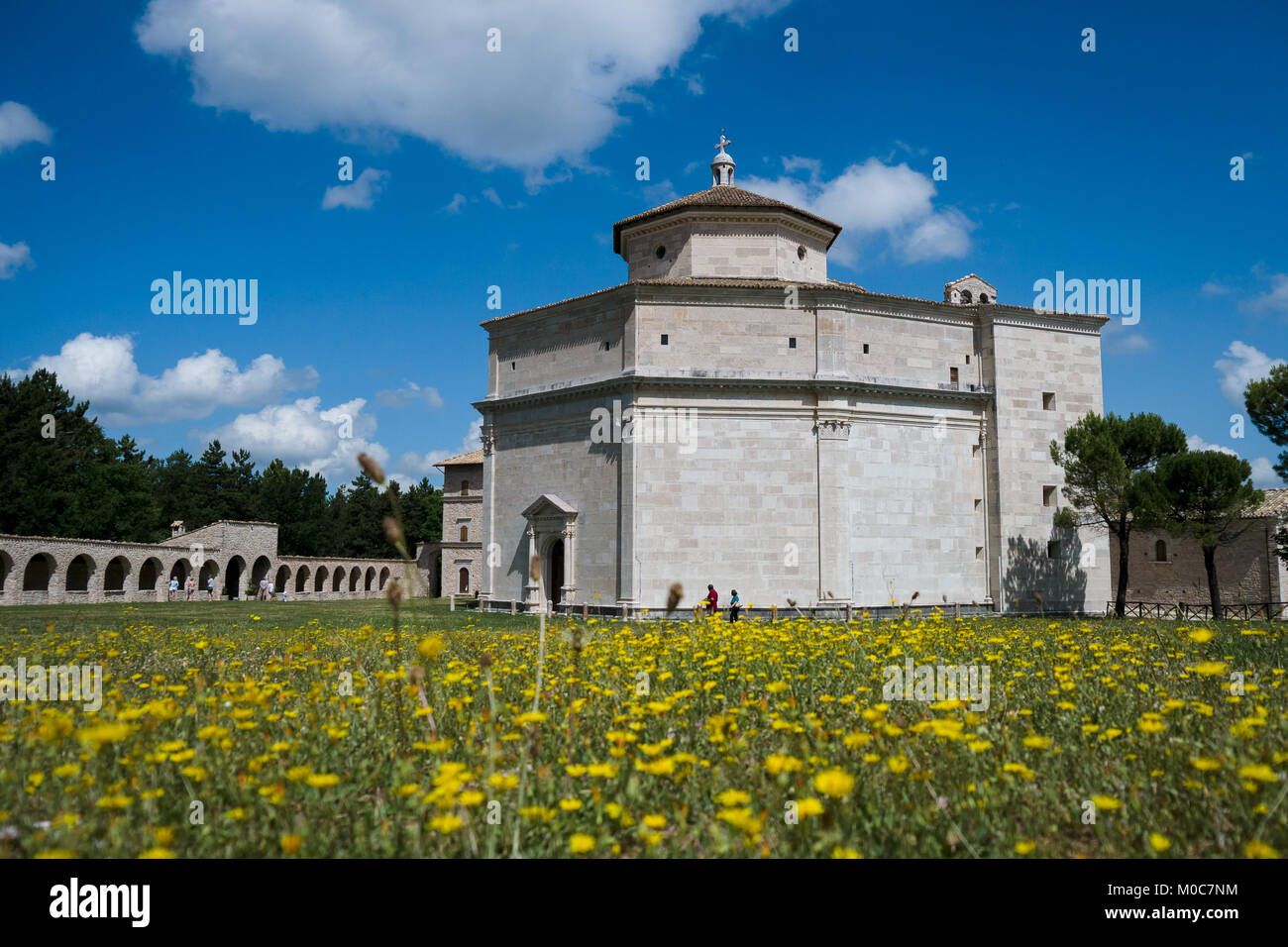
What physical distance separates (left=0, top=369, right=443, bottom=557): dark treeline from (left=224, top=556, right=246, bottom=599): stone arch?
1031cm

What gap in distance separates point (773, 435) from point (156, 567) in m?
39.5

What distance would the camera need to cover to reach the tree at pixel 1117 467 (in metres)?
27.5

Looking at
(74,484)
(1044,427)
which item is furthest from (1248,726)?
(74,484)

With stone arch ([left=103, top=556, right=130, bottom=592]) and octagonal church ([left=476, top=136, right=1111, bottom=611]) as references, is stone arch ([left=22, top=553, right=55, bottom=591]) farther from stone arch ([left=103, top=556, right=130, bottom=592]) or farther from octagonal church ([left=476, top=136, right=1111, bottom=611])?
octagonal church ([left=476, top=136, right=1111, bottom=611])

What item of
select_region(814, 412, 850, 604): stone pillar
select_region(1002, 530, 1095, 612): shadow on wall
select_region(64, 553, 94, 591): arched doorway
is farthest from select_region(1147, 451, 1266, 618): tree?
select_region(64, 553, 94, 591): arched doorway

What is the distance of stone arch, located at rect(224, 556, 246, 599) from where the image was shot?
5025 centimetres

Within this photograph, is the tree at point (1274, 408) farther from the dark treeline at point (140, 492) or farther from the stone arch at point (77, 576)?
the stone arch at point (77, 576)

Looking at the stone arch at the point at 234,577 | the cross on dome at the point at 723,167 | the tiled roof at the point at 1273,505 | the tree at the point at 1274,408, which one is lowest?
the stone arch at the point at 234,577

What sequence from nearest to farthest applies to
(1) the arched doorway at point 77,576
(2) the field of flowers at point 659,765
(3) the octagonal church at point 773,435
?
1. (2) the field of flowers at point 659,765
2. (3) the octagonal church at point 773,435
3. (1) the arched doorway at point 77,576

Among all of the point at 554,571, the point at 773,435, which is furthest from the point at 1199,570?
the point at 554,571

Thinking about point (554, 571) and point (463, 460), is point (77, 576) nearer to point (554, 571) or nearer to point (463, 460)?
point (463, 460)

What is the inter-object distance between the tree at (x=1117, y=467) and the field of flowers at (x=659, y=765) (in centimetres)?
2382

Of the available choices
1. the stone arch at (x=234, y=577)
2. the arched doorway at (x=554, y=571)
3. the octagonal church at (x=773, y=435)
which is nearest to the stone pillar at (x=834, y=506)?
the octagonal church at (x=773, y=435)
